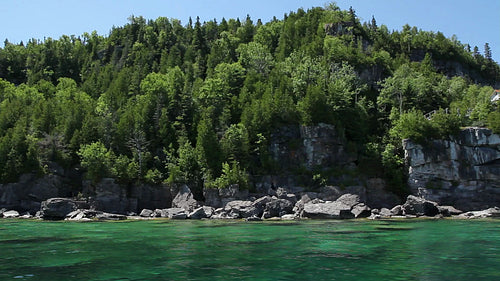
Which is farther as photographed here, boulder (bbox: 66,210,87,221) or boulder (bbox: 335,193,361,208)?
boulder (bbox: 335,193,361,208)

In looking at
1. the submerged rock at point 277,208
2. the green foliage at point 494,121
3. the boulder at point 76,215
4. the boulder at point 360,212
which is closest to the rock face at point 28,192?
the boulder at point 76,215

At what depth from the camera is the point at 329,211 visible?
5378 centimetres

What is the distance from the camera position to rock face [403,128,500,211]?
68.2 m

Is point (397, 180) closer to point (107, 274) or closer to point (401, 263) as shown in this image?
point (401, 263)

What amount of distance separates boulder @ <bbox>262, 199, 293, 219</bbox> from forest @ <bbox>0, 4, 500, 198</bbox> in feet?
37.7

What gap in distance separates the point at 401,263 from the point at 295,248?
6944 millimetres

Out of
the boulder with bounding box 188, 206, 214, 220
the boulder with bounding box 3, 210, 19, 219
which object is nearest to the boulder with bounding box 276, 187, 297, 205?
the boulder with bounding box 188, 206, 214, 220

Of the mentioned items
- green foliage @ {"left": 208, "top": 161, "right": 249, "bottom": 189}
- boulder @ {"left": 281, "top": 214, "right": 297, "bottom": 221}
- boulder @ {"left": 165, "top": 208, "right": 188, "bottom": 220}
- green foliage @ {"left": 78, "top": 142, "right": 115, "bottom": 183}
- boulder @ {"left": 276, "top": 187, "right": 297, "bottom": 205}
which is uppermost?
green foliage @ {"left": 78, "top": 142, "right": 115, "bottom": 183}

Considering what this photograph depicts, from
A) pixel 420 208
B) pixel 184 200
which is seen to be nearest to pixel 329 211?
pixel 420 208

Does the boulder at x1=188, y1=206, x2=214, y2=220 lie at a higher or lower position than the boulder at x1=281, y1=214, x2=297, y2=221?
higher

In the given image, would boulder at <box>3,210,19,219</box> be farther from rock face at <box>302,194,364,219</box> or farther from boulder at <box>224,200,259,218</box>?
rock face at <box>302,194,364,219</box>

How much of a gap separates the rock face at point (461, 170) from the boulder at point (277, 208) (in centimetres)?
2469

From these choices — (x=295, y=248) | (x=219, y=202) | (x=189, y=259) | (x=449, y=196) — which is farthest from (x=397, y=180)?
(x=189, y=259)

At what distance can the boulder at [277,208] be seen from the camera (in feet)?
189
